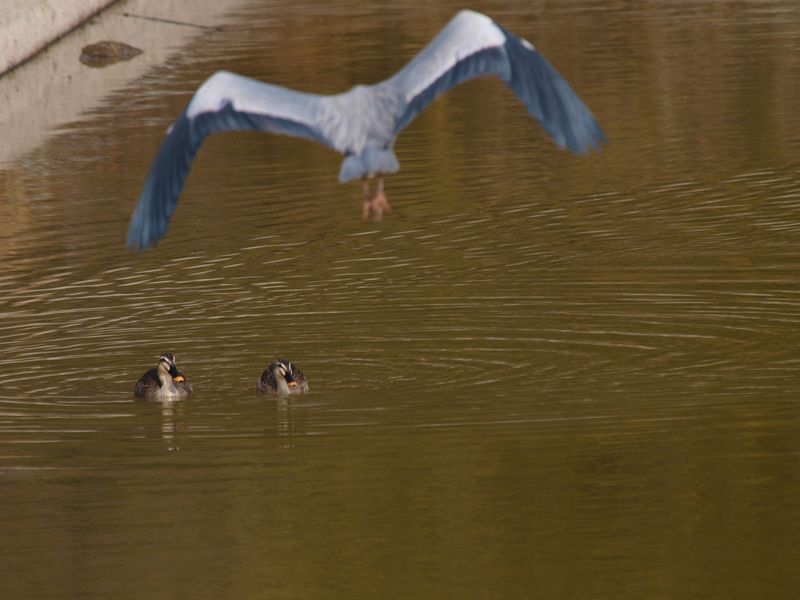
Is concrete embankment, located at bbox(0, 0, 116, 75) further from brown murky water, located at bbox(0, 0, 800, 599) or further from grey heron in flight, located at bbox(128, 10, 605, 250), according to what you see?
grey heron in flight, located at bbox(128, 10, 605, 250)

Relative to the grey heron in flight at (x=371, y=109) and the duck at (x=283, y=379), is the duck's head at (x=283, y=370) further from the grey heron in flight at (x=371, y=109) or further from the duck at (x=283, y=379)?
the grey heron in flight at (x=371, y=109)

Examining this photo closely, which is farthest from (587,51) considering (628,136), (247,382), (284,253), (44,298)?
(247,382)

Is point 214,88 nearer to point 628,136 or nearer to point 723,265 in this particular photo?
point 723,265

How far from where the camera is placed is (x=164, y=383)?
13.9 meters

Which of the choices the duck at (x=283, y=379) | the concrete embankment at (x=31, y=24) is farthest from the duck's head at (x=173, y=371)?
the concrete embankment at (x=31, y=24)

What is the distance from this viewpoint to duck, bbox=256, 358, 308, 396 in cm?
1376

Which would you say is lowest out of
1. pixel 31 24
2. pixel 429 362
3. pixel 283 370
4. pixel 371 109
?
pixel 429 362

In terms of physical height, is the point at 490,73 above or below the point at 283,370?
above

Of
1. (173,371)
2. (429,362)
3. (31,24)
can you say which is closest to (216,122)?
(173,371)

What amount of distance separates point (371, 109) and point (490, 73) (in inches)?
32.8

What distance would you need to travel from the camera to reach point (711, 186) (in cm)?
2014

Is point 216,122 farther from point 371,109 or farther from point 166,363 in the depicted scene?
point 166,363

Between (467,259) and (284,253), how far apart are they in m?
1.66

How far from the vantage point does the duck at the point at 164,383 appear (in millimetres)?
13773
